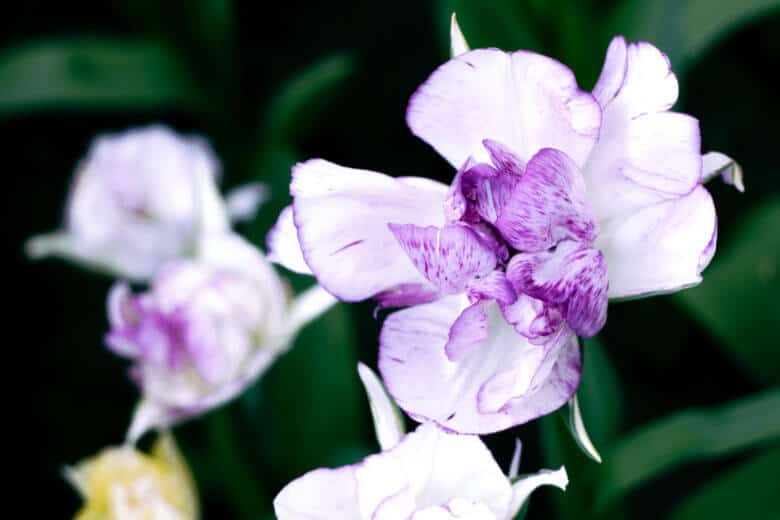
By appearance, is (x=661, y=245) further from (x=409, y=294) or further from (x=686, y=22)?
(x=686, y=22)

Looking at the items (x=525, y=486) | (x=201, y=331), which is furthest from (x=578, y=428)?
(x=201, y=331)

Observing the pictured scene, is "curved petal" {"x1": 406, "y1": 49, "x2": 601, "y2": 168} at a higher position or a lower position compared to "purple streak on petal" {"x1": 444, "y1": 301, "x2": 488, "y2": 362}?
higher

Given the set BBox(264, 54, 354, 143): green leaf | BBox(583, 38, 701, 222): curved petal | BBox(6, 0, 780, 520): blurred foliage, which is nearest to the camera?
BBox(583, 38, 701, 222): curved petal

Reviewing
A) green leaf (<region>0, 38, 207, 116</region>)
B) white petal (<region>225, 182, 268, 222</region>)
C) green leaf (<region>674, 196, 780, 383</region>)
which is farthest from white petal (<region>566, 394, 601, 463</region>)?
green leaf (<region>0, 38, 207, 116</region>)

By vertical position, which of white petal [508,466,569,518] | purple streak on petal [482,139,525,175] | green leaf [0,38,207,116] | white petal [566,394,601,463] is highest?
green leaf [0,38,207,116]

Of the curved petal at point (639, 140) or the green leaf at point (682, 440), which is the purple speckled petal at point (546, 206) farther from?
the green leaf at point (682, 440)

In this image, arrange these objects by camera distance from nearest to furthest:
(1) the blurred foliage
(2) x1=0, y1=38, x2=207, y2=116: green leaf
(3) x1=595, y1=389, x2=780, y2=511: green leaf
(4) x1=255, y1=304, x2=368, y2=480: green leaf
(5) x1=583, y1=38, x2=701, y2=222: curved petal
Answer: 1. (5) x1=583, y1=38, x2=701, y2=222: curved petal
2. (3) x1=595, y1=389, x2=780, y2=511: green leaf
3. (1) the blurred foliage
4. (4) x1=255, y1=304, x2=368, y2=480: green leaf
5. (2) x1=0, y1=38, x2=207, y2=116: green leaf

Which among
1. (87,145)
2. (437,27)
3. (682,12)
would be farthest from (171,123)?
(682,12)

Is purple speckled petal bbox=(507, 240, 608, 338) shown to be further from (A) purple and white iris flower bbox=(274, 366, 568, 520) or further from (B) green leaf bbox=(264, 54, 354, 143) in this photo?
(B) green leaf bbox=(264, 54, 354, 143)
